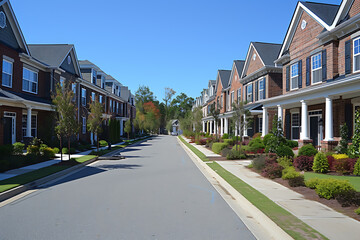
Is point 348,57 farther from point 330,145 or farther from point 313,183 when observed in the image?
point 313,183

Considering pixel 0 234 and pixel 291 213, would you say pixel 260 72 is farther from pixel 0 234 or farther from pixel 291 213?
pixel 0 234

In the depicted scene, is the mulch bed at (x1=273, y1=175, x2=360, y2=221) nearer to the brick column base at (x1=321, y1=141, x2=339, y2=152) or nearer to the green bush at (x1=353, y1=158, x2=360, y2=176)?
the green bush at (x1=353, y1=158, x2=360, y2=176)

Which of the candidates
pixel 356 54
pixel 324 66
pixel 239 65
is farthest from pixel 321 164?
pixel 239 65

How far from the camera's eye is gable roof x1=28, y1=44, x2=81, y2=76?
26062 millimetres

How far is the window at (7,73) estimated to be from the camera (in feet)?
62.9

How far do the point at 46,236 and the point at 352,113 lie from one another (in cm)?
1670

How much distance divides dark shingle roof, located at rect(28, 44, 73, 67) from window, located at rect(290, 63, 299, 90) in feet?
63.5

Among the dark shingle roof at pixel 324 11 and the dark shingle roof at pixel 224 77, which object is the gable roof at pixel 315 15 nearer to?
the dark shingle roof at pixel 324 11

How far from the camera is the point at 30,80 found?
897 inches

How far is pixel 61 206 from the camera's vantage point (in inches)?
284

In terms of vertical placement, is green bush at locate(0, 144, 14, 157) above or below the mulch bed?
above

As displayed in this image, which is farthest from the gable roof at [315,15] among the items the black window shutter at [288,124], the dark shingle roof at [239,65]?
the dark shingle roof at [239,65]

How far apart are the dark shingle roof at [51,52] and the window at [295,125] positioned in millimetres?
20328

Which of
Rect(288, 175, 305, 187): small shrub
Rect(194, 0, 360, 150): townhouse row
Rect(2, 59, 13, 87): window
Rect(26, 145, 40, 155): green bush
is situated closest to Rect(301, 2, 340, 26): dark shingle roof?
Rect(194, 0, 360, 150): townhouse row
